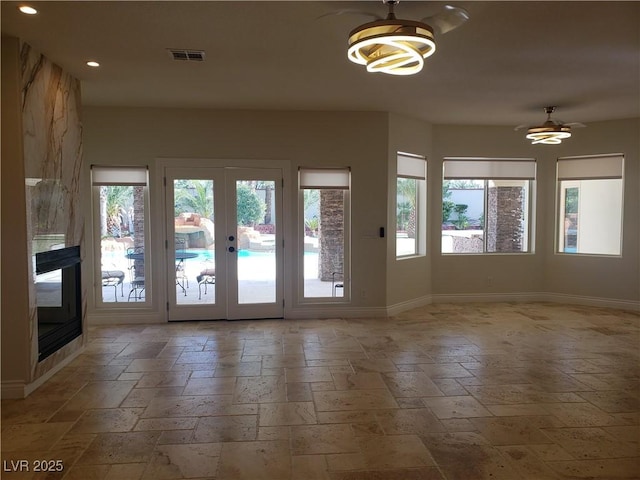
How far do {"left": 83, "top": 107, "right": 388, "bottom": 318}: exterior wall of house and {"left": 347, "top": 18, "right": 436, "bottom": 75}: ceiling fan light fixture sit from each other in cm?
295

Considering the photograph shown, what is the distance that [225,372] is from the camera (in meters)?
3.95

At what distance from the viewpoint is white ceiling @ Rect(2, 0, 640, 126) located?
116 inches

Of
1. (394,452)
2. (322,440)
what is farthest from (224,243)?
(394,452)

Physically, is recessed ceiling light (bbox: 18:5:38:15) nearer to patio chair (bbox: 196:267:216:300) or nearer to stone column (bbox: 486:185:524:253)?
patio chair (bbox: 196:267:216:300)

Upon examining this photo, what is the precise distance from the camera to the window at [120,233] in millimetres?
5629

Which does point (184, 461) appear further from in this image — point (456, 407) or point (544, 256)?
point (544, 256)

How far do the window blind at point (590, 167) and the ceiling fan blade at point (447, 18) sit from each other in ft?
16.9

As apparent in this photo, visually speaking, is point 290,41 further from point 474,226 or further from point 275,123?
point 474,226

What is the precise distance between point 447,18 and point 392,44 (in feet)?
1.16

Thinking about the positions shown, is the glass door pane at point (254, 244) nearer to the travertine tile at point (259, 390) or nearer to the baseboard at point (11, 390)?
the travertine tile at point (259, 390)

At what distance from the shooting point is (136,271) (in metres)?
5.75

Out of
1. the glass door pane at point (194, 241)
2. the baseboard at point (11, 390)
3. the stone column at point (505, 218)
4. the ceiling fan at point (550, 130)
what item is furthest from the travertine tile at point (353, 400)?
the stone column at point (505, 218)

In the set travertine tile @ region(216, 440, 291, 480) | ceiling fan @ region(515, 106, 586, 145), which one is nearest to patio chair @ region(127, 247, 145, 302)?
travertine tile @ region(216, 440, 291, 480)

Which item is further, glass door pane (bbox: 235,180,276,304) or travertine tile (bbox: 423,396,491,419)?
glass door pane (bbox: 235,180,276,304)
